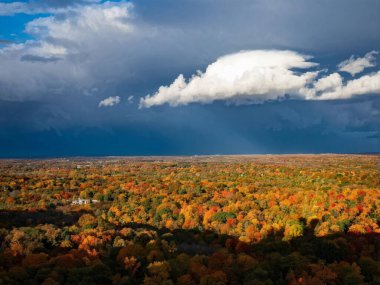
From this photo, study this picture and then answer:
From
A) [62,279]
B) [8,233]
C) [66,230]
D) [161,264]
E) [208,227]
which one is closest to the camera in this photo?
[62,279]

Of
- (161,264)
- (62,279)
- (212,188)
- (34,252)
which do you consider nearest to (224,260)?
(161,264)

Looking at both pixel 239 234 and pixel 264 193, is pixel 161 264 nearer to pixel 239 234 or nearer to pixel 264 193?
pixel 239 234

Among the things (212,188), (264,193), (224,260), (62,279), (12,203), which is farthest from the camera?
(212,188)

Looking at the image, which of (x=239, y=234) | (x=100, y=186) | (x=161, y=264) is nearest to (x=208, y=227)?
(x=239, y=234)

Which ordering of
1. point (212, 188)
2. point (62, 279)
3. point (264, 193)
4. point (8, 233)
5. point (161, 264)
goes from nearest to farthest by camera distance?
1. point (62, 279)
2. point (161, 264)
3. point (8, 233)
4. point (264, 193)
5. point (212, 188)

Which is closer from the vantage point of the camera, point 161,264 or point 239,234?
point 161,264

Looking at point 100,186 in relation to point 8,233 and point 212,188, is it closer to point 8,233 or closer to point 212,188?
point 212,188
